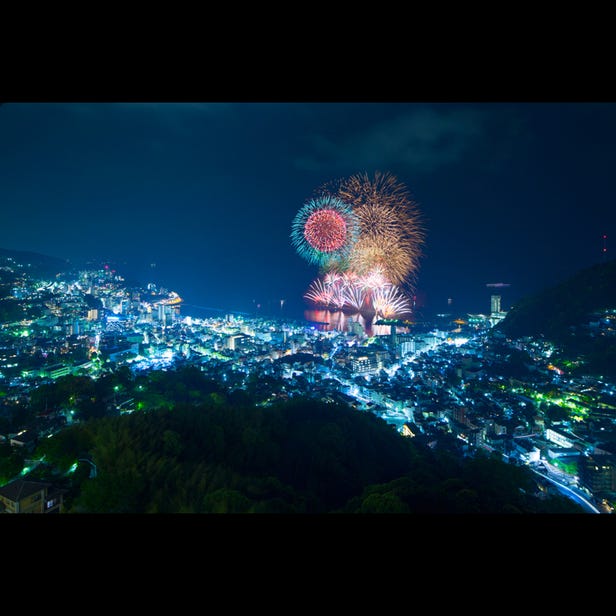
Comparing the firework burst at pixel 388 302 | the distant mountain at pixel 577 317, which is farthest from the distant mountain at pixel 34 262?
the distant mountain at pixel 577 317

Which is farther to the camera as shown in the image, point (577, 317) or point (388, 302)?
point (388, 302)

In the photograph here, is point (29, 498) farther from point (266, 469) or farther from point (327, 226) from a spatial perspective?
point (327, 226)

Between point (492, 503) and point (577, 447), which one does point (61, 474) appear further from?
point (577, 447)

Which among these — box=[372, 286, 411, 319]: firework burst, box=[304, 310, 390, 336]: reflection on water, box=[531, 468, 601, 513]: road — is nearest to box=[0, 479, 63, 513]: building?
box=[531, 468, 601, 513]: road

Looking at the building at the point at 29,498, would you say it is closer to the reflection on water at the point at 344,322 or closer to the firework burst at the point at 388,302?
the firework burst at the point at 388,302

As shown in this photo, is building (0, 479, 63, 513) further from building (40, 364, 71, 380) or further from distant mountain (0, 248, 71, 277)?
distant mountain (0, 248, 71, 277)

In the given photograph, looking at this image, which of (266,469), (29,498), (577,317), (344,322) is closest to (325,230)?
(266,469)
